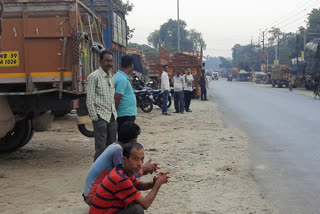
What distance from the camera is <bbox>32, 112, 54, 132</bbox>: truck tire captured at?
7.96 meters

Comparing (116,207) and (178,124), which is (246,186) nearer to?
(116,207)

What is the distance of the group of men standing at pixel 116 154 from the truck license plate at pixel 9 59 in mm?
1730

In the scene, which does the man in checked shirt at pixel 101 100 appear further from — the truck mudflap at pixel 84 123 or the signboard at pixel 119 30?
the signboard at pixel 119 30

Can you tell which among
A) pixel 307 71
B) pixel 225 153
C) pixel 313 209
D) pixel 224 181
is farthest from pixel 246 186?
pixel 307 71

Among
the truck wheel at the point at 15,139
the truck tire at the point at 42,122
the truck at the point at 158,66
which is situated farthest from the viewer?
the truck at the point at 158,66

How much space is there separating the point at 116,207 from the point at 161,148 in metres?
5.31

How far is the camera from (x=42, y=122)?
803 centimetres

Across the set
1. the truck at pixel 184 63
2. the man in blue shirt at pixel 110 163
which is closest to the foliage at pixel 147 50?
the truck at pixel 184 63

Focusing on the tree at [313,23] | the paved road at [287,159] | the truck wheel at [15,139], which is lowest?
the paved road at [287,159]

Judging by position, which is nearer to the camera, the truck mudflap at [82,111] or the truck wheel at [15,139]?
the truck mudflap at [82,111]

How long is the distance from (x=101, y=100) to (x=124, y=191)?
8.81 ft

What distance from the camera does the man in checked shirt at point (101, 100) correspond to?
Result: 236 inches

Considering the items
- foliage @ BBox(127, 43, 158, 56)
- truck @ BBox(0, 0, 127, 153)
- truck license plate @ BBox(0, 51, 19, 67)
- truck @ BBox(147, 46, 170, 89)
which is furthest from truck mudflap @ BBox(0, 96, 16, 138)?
foliage @ BBox(127, 43, 158, 56)

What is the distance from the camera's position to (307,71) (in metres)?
40.9
